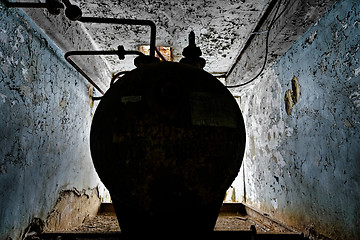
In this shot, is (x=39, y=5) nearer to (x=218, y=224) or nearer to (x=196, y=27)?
(x=196, y=27)

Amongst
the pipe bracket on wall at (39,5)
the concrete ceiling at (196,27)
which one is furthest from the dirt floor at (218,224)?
the pipe bracket on wall at (39,5)

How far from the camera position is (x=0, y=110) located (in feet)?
4.34

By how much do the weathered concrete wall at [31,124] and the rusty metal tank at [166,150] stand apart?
1.99ft

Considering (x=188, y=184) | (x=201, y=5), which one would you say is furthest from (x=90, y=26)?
(x=188, y=184)

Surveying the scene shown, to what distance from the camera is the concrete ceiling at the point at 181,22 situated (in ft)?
7.11

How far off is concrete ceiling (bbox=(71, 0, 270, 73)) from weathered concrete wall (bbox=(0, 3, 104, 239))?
60 centimetres

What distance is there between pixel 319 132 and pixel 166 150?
4.65 feet

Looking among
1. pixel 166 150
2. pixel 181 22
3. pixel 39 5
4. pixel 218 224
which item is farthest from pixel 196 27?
pixel 218 224

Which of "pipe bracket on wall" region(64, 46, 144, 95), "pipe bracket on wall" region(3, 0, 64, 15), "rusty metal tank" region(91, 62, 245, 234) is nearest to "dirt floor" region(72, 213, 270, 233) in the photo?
"rusty metal tank" region(91, 62, 245, 234)

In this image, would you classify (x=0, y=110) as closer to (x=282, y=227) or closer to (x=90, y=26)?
(x=90, y=26)

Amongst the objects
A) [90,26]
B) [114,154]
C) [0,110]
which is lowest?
[114,154]

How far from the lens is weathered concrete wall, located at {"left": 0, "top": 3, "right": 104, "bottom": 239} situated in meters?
1.39

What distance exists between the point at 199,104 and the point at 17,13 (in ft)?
4.38

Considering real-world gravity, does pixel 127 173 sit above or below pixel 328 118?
below
